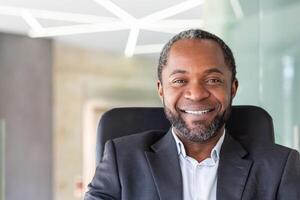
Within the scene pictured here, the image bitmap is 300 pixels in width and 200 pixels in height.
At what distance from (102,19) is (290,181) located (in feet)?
11.1

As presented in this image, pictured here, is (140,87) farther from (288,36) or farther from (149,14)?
(288,36)

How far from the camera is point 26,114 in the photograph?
16.0ft

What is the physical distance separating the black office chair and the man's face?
158mm

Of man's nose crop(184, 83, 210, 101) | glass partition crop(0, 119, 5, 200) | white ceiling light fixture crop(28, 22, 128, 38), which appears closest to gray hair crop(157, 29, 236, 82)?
man's nose crop(184, 83, 210, 101)

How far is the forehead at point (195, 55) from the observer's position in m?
1.30

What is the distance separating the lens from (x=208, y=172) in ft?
4.32

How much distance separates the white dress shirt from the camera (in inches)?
50.2

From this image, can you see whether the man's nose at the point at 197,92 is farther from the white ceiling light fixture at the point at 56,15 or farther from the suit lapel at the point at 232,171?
the white ceiling light fixture at the point at 56,15

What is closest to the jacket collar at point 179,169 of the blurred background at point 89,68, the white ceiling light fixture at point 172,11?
the blurred background at point 89,68

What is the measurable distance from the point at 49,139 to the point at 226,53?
13.0 ft

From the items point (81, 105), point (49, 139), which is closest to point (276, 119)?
point (49, 139)

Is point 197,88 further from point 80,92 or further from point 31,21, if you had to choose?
point 80,92

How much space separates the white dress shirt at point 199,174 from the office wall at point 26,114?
145 inches

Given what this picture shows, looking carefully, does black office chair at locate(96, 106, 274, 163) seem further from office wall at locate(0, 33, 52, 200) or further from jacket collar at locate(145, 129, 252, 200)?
office wall at locate(0, 33, 52, 200)
